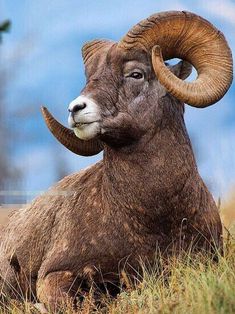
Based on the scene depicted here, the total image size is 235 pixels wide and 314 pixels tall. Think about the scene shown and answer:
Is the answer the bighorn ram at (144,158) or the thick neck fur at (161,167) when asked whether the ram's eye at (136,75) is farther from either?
the thick neck fur at (161,167)

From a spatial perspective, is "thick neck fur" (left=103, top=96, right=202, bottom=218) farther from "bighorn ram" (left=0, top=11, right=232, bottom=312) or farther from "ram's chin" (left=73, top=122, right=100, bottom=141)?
"ram's chin" (left=73, top=122, right=100, bottom=141)

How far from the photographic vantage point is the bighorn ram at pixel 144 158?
11.1 m

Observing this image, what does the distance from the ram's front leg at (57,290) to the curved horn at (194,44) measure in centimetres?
236

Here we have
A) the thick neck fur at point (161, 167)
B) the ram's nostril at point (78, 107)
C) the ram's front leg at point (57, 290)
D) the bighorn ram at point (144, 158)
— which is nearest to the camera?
the ram's nostril at point (78, 107)

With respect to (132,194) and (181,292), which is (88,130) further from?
(181,292)

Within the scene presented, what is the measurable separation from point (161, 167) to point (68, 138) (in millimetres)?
1549

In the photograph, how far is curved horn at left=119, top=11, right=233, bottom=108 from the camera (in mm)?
11250

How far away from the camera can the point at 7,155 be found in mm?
30281

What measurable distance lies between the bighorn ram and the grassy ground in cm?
28

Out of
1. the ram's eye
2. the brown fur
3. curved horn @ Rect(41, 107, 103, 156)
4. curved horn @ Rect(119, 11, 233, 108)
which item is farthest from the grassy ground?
the ram's eye

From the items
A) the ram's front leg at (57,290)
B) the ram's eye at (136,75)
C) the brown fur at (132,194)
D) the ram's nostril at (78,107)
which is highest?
the ram's eye at (136,75)

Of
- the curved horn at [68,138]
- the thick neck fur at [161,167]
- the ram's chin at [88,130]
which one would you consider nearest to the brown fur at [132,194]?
the thick neck fur at [161,167]

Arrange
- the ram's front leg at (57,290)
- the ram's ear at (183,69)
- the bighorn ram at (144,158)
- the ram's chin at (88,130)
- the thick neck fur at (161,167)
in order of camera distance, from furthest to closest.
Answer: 1. the ram's ear at (183,69)
2. the ram's front leg at (57,290)
3. the thick neck fur at (161,167)
4. the bighorn ram at (144,158)
5. the ram's chin at (88,130)

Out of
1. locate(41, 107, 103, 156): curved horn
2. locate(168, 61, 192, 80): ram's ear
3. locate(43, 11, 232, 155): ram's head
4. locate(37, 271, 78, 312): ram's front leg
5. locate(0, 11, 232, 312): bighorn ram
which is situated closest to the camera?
locate(43, 11, 232, 155): ram's head
